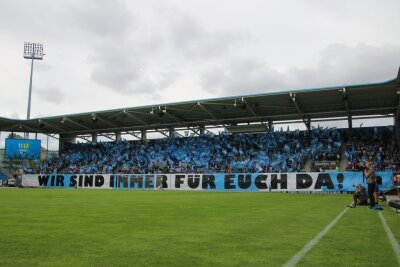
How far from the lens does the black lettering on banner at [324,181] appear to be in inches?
1143

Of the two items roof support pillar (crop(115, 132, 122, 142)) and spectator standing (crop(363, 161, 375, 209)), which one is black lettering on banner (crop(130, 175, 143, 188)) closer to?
roof support pillar (crop(115, 132, 122, 142))

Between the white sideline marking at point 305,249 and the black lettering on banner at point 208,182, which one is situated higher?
the black lettering on banner at point 208,182

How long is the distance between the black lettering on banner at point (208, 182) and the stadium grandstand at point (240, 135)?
7.25ft

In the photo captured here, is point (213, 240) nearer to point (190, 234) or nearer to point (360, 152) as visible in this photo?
point (190, 234)

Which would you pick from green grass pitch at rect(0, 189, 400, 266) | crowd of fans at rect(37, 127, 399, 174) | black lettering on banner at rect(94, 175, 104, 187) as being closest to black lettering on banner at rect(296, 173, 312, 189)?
crowd of fans at rect(37, 127, 399, 174)

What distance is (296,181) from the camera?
30.3 meters

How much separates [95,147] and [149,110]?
14.8 meters

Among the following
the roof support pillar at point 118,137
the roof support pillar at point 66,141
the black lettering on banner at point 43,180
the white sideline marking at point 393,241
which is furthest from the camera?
the roof support pillar at point 66,141

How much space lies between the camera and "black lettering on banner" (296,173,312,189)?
29797 mm

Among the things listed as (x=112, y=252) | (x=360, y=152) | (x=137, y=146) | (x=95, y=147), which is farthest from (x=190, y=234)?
(x=95, y=147)

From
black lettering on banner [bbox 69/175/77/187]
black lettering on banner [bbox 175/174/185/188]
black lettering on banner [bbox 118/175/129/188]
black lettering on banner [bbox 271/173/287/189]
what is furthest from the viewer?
black lettering on banner [bbox 69/175/77/187]

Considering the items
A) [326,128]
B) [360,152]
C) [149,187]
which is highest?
[326,128]

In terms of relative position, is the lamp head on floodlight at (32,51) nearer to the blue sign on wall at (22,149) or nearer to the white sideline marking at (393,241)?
the blue sign on wall at (22,149)

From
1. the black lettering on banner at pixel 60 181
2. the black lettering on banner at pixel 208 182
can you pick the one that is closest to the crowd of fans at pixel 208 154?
the black lettering on banner at pixel 208 182
